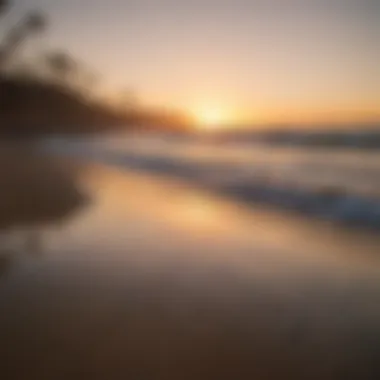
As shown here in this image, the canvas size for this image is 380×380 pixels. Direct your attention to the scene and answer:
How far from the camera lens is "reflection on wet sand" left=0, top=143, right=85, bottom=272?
383cm

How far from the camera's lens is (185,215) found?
5.22m

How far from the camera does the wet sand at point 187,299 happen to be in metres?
1.93

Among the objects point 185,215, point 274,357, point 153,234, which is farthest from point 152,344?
point 185,215

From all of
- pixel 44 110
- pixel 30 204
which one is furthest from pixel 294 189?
pixel 44 110

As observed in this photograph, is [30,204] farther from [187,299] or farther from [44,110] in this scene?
[44,110]

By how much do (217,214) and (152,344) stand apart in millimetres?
3304

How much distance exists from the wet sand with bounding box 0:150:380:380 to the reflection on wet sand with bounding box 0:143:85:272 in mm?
37

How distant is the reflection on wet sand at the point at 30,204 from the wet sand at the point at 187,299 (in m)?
0.04

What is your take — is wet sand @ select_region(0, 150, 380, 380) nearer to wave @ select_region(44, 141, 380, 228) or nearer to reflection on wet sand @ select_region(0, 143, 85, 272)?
reflection on wet sand @ select_region(0, 143, 85, 272)

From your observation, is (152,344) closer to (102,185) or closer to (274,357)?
(274,357)

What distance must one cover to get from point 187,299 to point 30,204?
3672 mm

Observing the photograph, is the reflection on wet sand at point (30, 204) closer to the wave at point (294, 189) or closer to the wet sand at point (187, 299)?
the wet sand at point (187, 299)

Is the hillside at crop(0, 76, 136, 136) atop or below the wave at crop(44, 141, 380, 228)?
atop

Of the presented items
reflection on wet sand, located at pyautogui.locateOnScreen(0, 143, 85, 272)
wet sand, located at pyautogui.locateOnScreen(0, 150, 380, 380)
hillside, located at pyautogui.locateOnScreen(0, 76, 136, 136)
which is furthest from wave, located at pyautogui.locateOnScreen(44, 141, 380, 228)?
hillside, located at pyautogui.locateOnScreen(0, 76, 136, 136)
